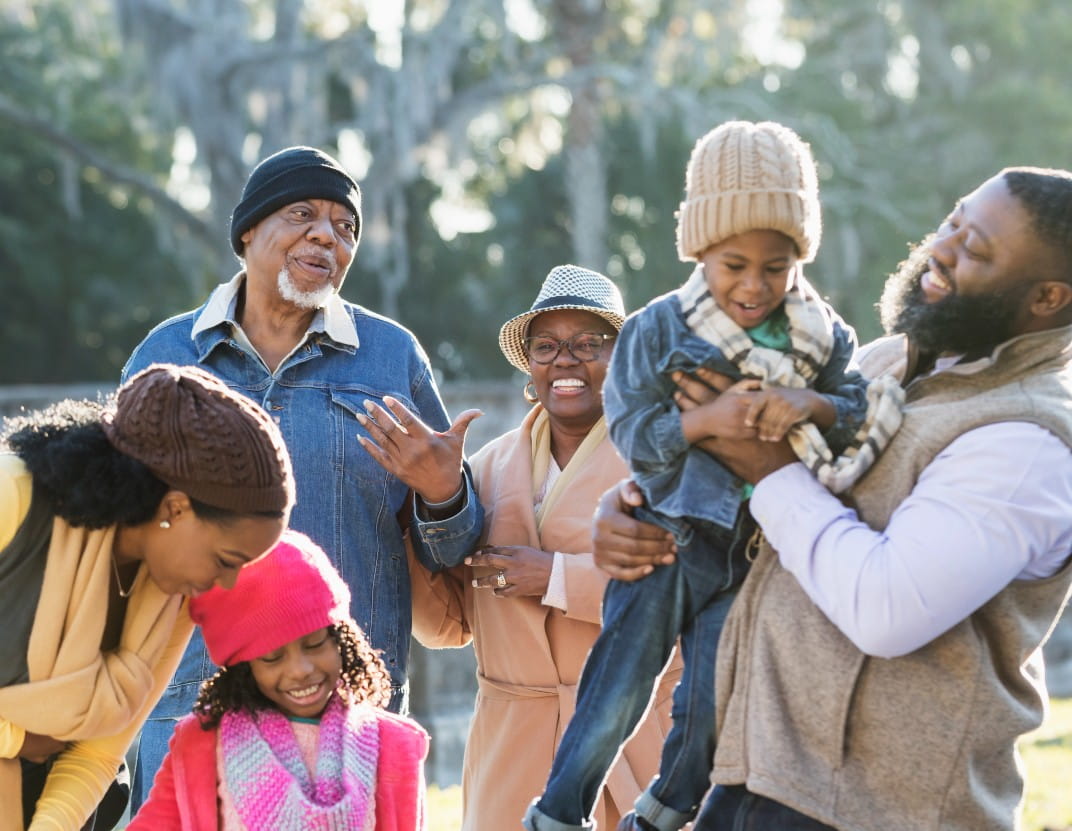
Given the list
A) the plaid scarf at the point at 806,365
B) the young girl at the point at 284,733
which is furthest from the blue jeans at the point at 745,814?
the young girl at the point at 284,733

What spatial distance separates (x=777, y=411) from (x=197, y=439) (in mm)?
1195

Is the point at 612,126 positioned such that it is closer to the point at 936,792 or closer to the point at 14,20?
the point at 14,20

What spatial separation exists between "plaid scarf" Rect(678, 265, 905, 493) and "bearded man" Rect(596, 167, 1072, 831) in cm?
4

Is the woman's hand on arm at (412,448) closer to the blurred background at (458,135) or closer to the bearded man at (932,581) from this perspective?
the bearded man at (932,581)

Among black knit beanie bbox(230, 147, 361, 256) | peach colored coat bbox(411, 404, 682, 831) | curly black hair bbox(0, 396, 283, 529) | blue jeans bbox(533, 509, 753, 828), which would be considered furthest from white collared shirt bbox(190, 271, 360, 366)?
blue jeans bbox(533, 509, 753, 828)

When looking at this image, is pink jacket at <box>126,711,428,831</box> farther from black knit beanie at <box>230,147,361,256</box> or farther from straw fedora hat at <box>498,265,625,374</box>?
black knit beanie at <box>230,147,361,256</box>

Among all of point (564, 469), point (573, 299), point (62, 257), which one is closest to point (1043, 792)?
point (564, 469)

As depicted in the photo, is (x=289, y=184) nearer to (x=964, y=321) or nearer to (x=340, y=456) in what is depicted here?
(x=340, y=456)

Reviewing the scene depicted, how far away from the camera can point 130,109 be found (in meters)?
20.3

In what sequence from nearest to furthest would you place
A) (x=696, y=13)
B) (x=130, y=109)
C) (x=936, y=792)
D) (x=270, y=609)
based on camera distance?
(x=936, y=792) → (x=270, y=609) → (x=130, y=109) → (x=696, y=13)

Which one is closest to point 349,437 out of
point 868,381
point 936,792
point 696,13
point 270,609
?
point 270,609

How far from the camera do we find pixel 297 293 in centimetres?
460

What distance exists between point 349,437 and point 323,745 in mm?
1210

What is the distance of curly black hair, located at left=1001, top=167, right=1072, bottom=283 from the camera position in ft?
10.5
